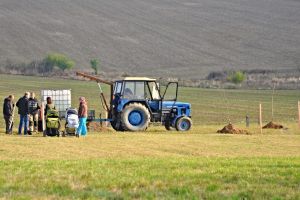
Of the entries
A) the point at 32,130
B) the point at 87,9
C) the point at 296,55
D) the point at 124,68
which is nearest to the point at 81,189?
the point at 32,130

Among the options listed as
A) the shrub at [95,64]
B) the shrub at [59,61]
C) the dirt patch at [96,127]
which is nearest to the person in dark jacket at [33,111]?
the dirt patch at [96,127]

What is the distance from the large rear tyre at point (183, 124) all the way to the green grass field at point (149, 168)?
12.6ft

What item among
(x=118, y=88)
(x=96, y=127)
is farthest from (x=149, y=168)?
(x=118, y=88)

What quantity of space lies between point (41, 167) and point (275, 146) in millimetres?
9604

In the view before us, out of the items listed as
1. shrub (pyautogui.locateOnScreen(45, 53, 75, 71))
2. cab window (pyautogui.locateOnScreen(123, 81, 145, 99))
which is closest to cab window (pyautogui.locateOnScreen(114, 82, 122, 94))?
cab window (pyautogui.locateOnScreen(123, 81, 145, 99))

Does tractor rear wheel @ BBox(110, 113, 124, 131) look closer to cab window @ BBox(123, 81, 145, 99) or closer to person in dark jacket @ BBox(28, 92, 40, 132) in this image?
cab window @ BBox(123, 81, 145, 99)

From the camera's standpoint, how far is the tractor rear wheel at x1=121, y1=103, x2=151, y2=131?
91.4ft

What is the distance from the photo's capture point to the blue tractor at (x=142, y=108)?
28.0 meters

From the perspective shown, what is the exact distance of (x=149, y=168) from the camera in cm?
1437

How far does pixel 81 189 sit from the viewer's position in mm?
11812

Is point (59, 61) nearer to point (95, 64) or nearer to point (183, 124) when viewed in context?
point (95, 64)

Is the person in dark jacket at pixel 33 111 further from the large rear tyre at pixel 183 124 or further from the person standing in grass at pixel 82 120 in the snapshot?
the large rear tyre at pixel 183 124

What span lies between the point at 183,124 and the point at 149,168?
14989mm

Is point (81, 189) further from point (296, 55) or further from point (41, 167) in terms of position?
point (296, 55)
